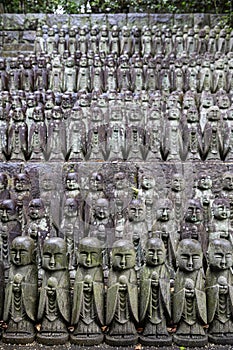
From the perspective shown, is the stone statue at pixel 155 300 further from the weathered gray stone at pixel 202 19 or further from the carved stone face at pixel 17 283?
the weathered gray stone at pixel 202 19

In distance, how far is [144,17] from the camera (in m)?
13.8

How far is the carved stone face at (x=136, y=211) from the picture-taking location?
553 cm

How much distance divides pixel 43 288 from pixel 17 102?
474 centimetres

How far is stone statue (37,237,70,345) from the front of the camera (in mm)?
4477

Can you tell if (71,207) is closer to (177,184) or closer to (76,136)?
(177,184)

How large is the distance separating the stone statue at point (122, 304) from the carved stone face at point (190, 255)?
0.42 meters

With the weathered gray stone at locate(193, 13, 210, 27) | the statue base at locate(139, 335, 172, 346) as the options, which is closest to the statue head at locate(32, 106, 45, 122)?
the statue base at locate(139, 335, 172, 346)

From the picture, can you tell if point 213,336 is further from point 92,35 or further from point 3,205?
point 92,35

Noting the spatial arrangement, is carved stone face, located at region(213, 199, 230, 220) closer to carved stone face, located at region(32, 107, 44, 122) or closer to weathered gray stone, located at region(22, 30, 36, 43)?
carved stone face, located at region(32, 107, 44, 122)

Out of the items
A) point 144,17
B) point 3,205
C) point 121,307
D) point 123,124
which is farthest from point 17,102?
point 144,17

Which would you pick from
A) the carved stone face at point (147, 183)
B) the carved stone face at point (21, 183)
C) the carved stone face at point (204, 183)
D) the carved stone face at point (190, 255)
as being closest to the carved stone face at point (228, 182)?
the carved stone face at point (204, 183)

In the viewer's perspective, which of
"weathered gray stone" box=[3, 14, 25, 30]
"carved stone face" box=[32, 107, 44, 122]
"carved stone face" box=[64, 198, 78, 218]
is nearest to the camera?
"carved stone face" box=[64, 198, 78, 218]

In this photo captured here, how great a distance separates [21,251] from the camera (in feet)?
14.9

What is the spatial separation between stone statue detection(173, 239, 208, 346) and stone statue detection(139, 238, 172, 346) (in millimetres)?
91
